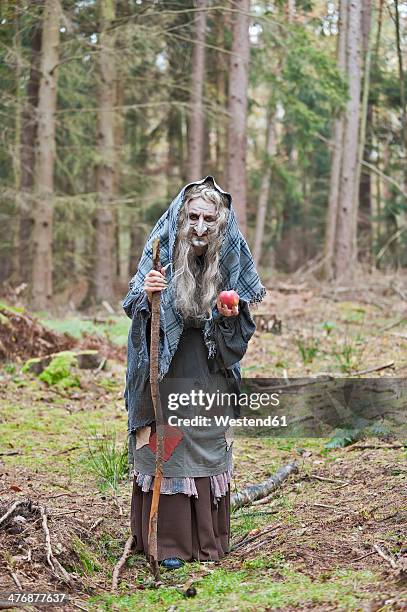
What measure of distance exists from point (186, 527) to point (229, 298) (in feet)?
4.54

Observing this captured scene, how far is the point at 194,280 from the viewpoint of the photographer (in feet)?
14.8

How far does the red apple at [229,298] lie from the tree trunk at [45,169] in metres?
10.7

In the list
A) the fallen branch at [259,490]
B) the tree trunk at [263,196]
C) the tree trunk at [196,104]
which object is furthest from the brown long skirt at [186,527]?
the tree trunk at [263,196]

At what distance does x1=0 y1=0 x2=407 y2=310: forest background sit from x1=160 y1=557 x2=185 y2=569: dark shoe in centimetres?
785

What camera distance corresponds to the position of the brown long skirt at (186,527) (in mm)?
4520

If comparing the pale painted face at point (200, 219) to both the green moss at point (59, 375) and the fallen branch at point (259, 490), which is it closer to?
the fallen branch at point (259, 490)

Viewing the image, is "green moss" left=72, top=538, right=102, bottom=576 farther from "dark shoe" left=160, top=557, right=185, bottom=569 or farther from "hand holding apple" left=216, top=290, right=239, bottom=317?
"hand holding apple" left=216, top=290, right=239, bottom=317

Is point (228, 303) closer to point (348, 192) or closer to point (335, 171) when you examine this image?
point (348, 192)

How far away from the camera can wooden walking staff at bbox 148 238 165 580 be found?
13.2 ft

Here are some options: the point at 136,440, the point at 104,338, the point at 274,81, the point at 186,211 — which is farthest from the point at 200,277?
the point at 274,81

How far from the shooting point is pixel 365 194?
2608cm

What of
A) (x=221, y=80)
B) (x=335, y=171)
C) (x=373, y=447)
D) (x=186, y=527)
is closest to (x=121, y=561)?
(x=186, y=527)

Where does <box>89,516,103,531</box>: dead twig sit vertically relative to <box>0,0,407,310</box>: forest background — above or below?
below

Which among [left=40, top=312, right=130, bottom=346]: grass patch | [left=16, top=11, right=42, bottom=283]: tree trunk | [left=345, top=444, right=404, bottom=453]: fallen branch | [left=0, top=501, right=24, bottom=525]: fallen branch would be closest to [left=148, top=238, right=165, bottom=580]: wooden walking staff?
[left=0, top=501, right=24, bottom=525]: fallen branch
